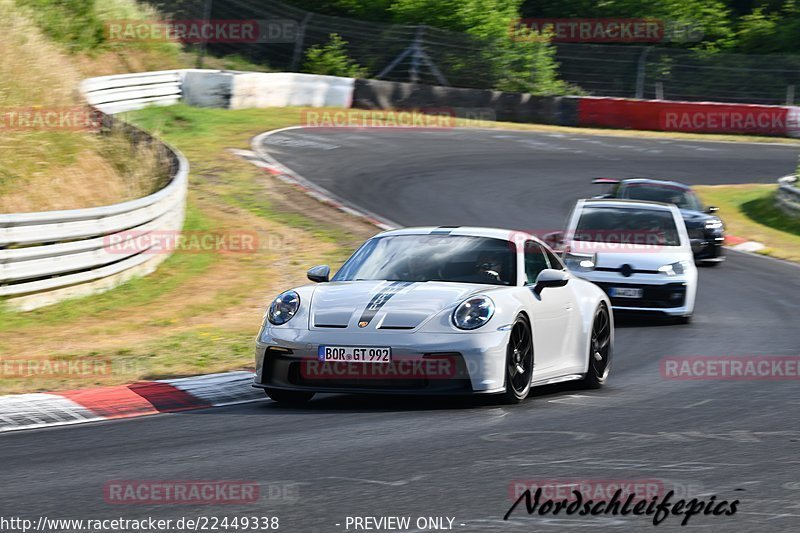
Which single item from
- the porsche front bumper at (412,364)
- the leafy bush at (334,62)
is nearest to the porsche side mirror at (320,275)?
the porsche front bumper at (412,364)

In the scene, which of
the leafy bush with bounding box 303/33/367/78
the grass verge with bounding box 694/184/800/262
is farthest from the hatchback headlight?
the leafy bush with bounding box 303/33/367/78

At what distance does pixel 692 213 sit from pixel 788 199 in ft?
24.4

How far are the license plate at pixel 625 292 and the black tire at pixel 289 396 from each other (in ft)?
22.6

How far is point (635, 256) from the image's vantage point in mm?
15250

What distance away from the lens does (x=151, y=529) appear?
5000 mm

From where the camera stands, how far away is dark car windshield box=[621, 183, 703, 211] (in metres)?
20.7

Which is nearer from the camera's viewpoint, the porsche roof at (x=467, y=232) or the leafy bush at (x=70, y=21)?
the porsche roof at (x=467, y=232)

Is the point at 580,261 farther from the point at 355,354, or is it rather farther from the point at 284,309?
the point at 355,354

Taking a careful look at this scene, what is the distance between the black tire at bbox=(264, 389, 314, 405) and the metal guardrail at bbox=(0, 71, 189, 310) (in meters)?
5.16

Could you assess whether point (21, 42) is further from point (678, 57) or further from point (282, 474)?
point (678, 57)

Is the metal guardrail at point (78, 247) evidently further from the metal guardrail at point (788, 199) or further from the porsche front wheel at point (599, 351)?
the metal guardrail at point (788, 199)

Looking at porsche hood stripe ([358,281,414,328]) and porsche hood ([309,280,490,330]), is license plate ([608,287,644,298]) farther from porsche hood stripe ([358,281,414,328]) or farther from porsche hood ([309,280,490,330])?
porsche hood stripe ([358,281,414,328])

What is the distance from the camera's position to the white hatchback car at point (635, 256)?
15.0 meters

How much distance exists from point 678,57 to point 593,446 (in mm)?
35313
